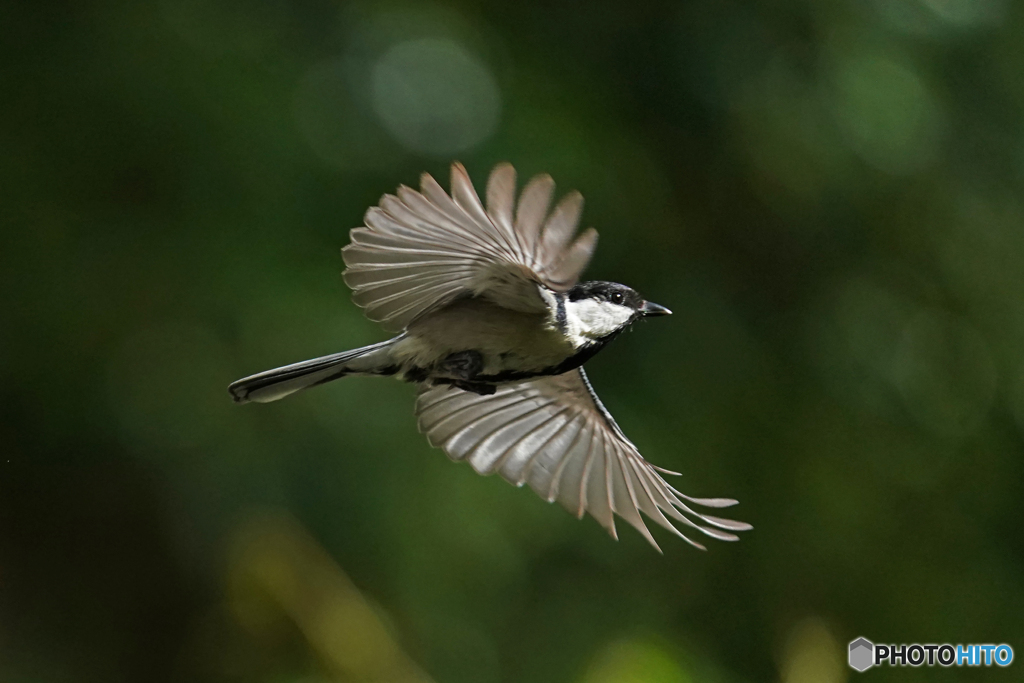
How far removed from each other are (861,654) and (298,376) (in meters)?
2.56

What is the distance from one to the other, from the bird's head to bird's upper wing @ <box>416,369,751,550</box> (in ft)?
0.85

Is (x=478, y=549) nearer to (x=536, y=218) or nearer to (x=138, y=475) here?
(x=138, y=475)

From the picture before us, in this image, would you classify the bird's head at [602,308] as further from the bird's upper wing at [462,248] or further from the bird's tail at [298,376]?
the bird's tail at [298,376]

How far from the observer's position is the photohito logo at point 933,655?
12.4 feet

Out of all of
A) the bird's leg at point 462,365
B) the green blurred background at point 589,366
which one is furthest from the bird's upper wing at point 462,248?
the green blurred background at point 589,366

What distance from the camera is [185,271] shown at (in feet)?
12.0

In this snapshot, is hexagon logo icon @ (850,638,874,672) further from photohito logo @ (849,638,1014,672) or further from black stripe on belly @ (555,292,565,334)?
black stripe on belly @ (555,292,565,334)

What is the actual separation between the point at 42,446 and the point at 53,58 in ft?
4.56

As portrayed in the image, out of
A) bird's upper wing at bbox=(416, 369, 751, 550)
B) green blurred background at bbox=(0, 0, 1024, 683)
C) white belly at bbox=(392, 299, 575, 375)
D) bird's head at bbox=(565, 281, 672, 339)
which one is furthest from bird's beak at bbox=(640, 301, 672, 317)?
green blurred background at bbox=(0, 0, 1024, 683)

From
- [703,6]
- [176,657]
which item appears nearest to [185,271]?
[176,657]

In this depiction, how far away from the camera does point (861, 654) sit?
3707 millimetres

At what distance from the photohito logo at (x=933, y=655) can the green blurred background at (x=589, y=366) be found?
67 millimetres

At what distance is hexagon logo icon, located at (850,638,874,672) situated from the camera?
363cm

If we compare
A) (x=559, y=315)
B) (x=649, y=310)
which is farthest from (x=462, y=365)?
(x=649, y=310)
